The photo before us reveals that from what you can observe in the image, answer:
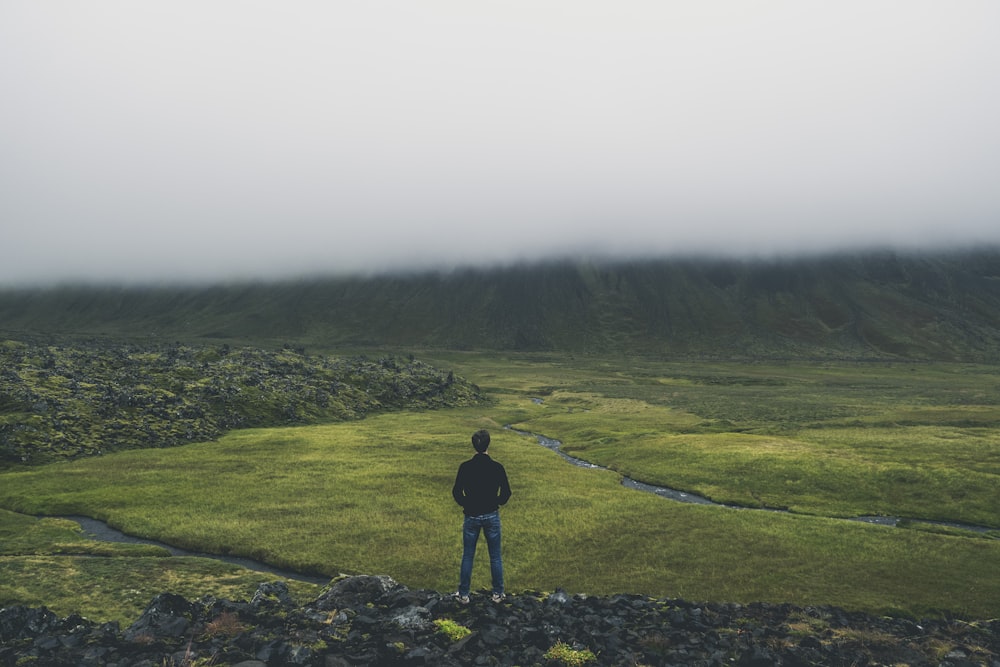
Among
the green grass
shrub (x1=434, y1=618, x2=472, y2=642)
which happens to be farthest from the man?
the green grass

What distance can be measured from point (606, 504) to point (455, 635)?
110ft

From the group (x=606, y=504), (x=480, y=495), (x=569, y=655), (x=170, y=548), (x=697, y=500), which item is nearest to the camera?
(x=569, y=655)

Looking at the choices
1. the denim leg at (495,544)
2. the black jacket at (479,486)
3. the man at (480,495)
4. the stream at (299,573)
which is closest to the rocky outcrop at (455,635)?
the denim leg at (495,544)

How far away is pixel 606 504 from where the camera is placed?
49312mm

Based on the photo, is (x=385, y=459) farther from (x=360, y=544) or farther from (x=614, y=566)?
(x=614, y=566)

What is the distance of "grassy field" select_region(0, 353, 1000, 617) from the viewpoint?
33250 millimetres

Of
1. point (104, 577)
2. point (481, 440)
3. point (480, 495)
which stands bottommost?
point (104, 577)

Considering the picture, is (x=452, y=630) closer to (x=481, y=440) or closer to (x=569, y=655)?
(x=569, y=655)

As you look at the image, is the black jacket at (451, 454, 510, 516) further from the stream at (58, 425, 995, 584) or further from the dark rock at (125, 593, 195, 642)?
the stream at (58, 425, 995, 584)

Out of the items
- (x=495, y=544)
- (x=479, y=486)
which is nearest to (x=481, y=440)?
(x=479, y=486)

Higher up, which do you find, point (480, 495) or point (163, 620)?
point (480, 495)

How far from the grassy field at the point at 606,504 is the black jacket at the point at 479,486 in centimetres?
1486

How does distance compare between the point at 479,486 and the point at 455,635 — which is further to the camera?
the point at 479,486

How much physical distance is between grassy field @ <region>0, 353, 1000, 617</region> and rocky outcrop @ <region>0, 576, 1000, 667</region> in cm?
864
